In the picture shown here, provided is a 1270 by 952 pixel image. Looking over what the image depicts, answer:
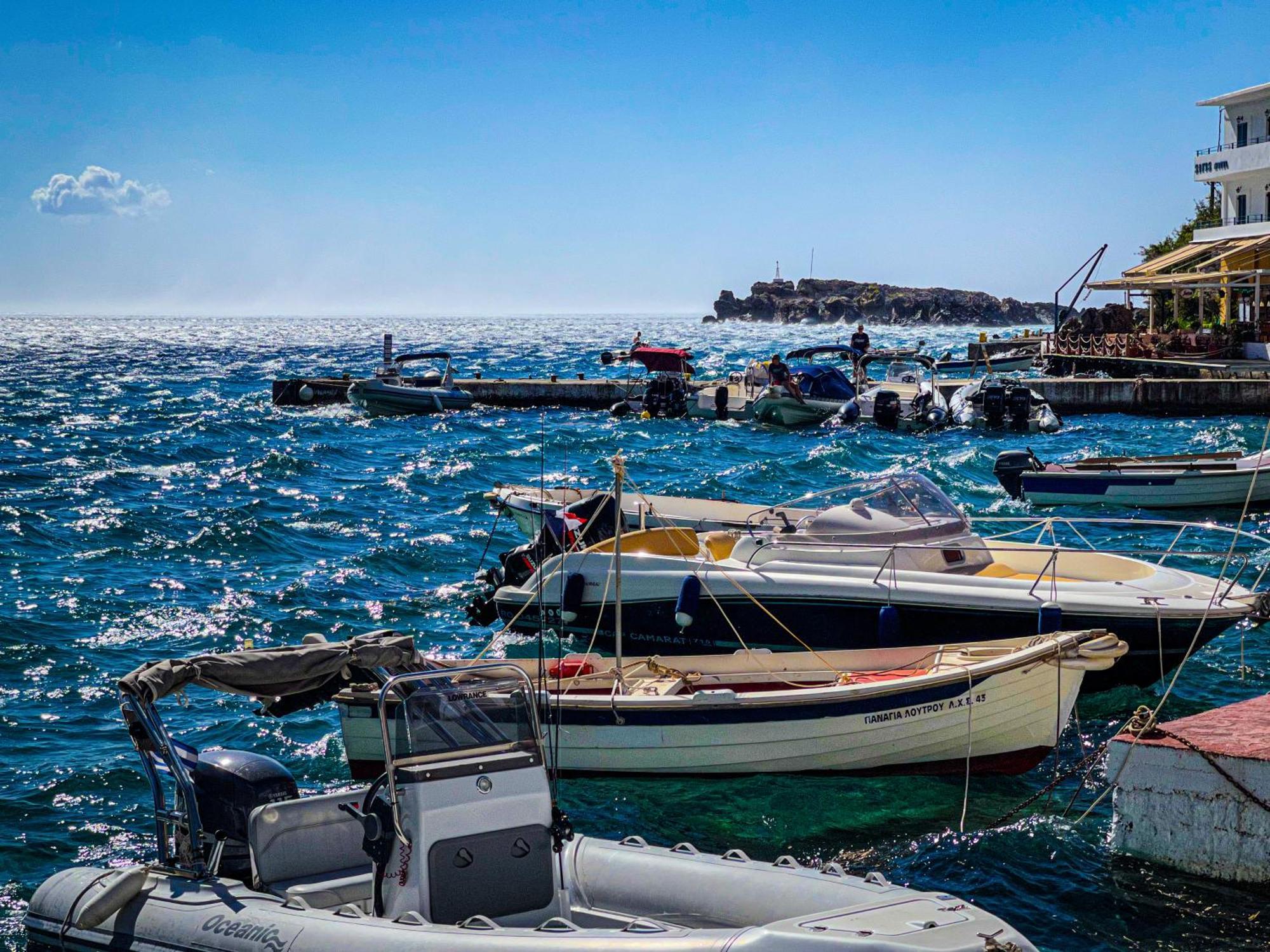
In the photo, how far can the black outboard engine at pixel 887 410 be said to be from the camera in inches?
1564

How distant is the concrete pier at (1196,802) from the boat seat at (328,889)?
18.4 ft

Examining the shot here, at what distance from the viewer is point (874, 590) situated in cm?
1455

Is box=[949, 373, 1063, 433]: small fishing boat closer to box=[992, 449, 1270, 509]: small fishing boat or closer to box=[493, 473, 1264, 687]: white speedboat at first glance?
box=[992, 449, 1270, 509]: small fishing boat

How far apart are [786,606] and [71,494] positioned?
66.3 feet

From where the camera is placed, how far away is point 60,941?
800cm

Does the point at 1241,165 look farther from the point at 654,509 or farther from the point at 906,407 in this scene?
the point at 654,509

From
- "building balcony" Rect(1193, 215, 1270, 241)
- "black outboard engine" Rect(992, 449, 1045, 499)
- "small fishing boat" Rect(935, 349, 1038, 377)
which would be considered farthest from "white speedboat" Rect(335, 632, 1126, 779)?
"small fishing boat" Rect(935, 349, 1038, 377)

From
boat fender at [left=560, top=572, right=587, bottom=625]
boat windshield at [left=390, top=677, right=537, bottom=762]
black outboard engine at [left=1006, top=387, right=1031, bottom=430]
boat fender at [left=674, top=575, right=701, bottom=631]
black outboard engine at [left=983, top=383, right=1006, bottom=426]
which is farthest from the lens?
black outboard engine at [left=1006, top=387, right=1031, bottom=430]

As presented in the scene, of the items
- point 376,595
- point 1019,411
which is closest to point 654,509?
point 376,595

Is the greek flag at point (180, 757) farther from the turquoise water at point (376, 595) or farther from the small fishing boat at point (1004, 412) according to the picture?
the small fishing boat at point (1004, 412)

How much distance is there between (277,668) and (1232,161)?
60814 millimetres

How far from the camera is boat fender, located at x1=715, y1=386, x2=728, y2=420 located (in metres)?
43.5

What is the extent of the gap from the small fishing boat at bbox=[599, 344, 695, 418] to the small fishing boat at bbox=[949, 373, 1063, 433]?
9904mm

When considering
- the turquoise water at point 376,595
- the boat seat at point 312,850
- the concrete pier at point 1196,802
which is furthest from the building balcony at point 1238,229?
the boat seat at point 312,850
